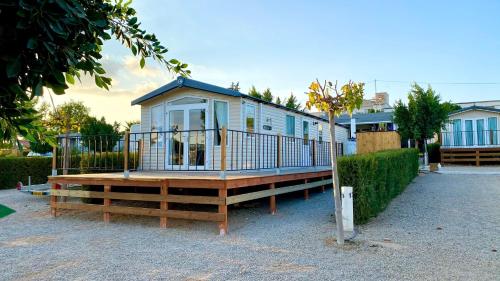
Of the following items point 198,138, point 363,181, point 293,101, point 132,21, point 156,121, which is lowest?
point 363,181

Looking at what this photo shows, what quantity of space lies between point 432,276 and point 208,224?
163 inches

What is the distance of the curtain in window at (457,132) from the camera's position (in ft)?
70.1

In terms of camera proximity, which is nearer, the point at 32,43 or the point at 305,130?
the point at 32,43

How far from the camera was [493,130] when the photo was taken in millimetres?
20562

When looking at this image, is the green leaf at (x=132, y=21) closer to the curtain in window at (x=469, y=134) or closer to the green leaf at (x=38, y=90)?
the green leaf at (x=38, y=90)

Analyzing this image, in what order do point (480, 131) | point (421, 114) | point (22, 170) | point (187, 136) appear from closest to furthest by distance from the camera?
point (187, 136) < point (22, 170) < point (421, 114) < point (480, 131)

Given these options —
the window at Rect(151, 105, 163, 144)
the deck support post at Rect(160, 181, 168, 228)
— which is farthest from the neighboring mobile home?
the deck support post at Rect(160, 181, 168, 228)

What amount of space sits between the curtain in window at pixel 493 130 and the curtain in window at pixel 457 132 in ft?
4.80

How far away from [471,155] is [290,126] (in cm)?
1342

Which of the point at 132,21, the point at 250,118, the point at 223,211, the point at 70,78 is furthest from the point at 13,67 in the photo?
the point at 250,118

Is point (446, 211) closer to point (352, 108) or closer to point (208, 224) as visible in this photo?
point (352, 108)

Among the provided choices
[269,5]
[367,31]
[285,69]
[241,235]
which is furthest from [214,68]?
[367,31]

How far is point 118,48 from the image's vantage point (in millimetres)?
1453

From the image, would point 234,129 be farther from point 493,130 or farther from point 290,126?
point 493,130
